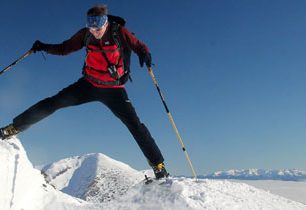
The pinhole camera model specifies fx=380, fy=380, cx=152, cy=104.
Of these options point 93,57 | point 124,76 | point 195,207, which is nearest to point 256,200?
point 195,207

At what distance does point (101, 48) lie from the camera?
902 cm

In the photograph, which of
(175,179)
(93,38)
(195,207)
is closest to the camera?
(195,207)

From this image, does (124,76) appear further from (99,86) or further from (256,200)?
(256,200)

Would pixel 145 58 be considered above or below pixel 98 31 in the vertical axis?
below

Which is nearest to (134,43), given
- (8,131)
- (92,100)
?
(92,100)

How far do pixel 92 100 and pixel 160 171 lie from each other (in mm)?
2550

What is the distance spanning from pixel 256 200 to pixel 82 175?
326ft

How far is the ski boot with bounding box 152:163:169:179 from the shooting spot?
9.88 meters

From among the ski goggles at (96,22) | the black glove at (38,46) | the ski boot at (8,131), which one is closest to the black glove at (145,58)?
the ski goggles at (96,22)

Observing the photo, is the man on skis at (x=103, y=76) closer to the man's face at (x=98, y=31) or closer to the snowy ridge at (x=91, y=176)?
the man's face at (x=98, y=31)

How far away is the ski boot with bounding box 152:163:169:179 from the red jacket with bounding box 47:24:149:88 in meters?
2.31

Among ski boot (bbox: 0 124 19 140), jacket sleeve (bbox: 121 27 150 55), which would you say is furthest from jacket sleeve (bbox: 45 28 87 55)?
ski boot (bbox: 0 124 19 140)

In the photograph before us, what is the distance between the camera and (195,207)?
8430 millimetres

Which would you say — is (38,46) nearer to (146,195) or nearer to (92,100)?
(92,100)
